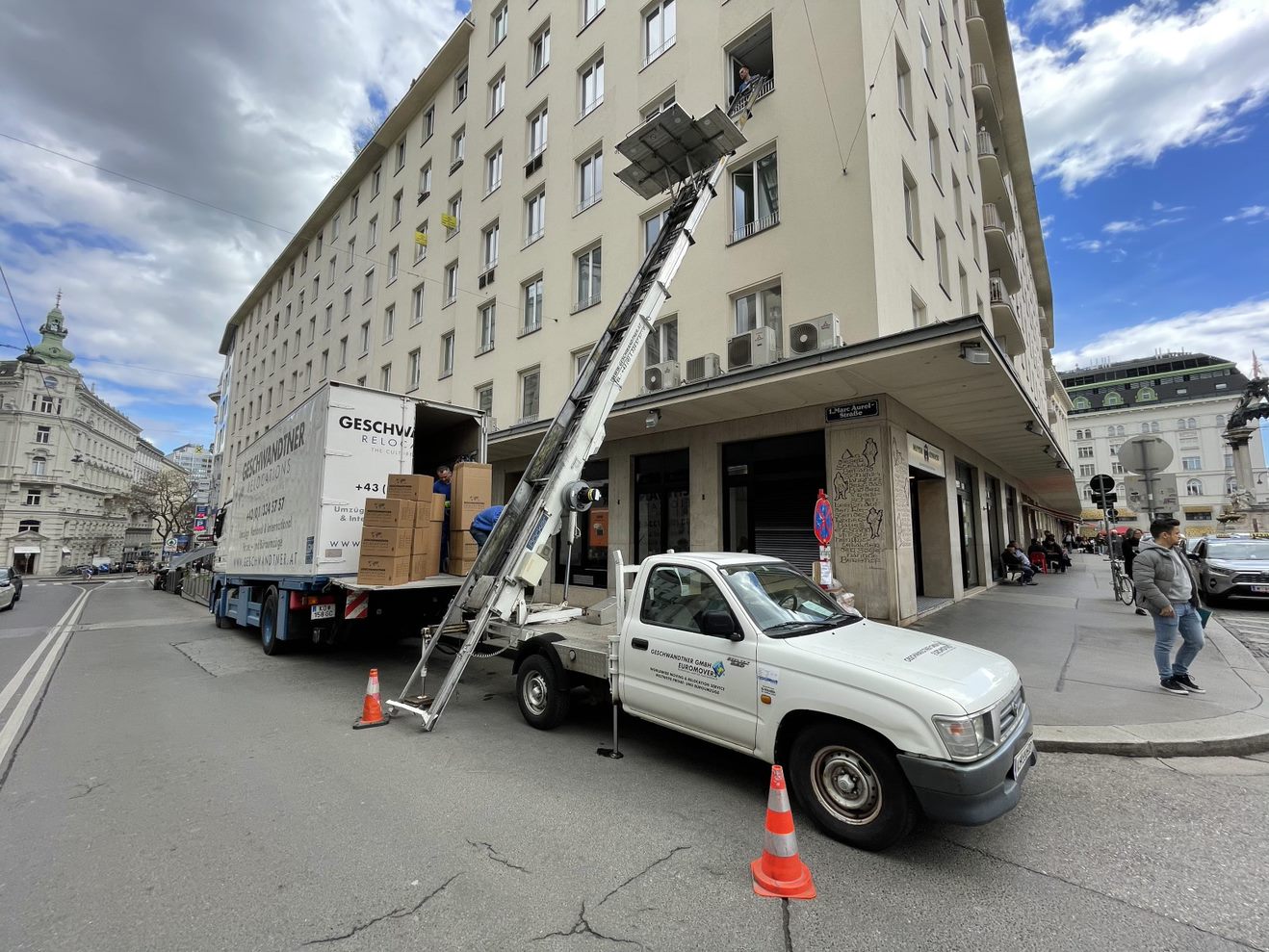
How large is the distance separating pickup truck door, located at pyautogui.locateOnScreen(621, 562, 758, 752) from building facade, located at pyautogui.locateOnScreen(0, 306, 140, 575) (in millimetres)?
69842

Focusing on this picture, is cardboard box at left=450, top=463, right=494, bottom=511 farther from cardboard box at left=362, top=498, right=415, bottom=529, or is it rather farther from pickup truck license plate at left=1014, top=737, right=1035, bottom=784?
pickup truck license plate at left=1014, top=737, right=1035, bottom=784

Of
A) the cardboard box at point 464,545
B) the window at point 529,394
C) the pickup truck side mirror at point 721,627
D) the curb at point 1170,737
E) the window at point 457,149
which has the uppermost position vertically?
the window at point 457,149

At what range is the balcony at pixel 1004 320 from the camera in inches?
763

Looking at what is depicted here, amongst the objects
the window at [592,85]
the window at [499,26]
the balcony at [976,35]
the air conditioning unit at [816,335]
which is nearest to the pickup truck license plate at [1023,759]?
the air conditioning unit at [816,335]

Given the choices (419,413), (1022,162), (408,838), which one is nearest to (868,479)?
(419,413)

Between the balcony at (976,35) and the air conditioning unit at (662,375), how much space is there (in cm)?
2065

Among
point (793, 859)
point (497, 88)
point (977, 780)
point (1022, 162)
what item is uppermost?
point (1022, 162)

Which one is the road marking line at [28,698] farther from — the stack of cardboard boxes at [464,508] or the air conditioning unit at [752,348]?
the air conditioning unit at [752,348]

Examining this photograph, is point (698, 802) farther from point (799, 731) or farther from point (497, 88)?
point (497, 88)

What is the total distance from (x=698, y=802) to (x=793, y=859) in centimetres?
107

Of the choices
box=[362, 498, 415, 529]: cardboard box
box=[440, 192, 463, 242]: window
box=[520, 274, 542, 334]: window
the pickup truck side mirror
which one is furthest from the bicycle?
box=[440, 192, 463, 242]: window

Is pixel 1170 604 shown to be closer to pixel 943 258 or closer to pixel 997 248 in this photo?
pixel 943 258

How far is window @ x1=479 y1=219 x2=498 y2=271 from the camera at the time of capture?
781 inches

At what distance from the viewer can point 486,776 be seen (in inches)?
168
